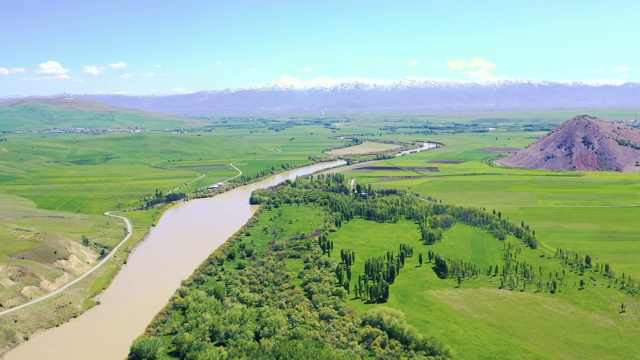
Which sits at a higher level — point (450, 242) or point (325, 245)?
point (450, 242)

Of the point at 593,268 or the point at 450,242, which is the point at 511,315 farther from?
the point at 450,242

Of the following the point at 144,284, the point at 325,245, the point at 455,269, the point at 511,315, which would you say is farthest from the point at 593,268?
the point at 144,284

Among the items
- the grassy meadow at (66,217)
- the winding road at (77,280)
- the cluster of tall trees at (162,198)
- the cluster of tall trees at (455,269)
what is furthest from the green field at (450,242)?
the cluster of tall trees at (162,198)

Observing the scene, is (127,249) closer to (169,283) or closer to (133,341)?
(169,283)

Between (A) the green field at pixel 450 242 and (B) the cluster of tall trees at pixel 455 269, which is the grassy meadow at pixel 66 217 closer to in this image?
(A) the green field at pixel 450 242

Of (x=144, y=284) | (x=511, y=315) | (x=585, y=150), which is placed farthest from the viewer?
(x=585, y=150)

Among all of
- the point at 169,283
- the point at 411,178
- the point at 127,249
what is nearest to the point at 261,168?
the point at 411,178

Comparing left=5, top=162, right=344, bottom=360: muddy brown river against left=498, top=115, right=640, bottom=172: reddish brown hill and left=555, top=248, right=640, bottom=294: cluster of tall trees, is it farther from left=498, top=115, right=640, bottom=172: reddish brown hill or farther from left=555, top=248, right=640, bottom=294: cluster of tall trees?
left=498, top=115, right=640, bottom=172: reddish brown hill
